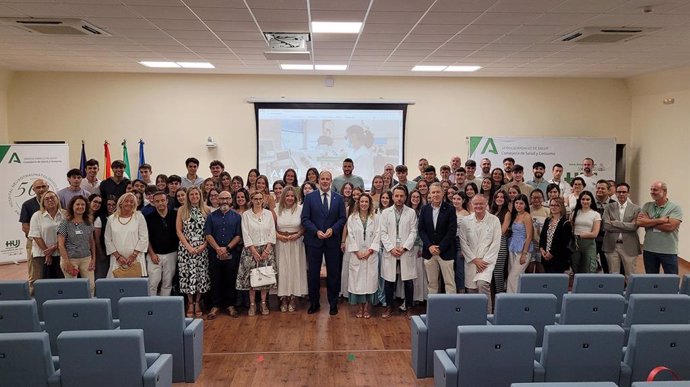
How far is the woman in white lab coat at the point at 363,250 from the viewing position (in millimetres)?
6230

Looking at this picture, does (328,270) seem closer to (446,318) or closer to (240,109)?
(446,318)

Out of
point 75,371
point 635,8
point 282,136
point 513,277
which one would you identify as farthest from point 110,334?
point 282,136

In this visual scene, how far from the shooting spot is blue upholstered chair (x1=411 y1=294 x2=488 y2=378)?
4.16 m

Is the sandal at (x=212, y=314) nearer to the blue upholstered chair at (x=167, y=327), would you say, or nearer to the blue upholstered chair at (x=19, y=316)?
the blue upholstered chair at (x=167, y=327)

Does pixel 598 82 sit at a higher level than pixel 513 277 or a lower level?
higher

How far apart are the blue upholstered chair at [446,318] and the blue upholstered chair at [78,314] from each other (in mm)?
2397

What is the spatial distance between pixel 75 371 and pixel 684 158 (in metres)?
10.3

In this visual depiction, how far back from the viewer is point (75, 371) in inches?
121

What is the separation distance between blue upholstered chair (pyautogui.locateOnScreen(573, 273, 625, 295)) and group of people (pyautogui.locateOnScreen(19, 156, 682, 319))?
111 cm

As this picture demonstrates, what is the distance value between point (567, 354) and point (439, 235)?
2873 millimetres

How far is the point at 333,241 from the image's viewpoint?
21.1ft

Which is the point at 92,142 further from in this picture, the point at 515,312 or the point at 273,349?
the point at 515,312

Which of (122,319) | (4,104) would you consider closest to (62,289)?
(122,319)

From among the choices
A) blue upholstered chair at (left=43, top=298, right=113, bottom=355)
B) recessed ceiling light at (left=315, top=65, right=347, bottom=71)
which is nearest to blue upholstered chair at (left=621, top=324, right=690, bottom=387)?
blue upholstered chair at (left=43, top=298, right=113, bottom=355)
